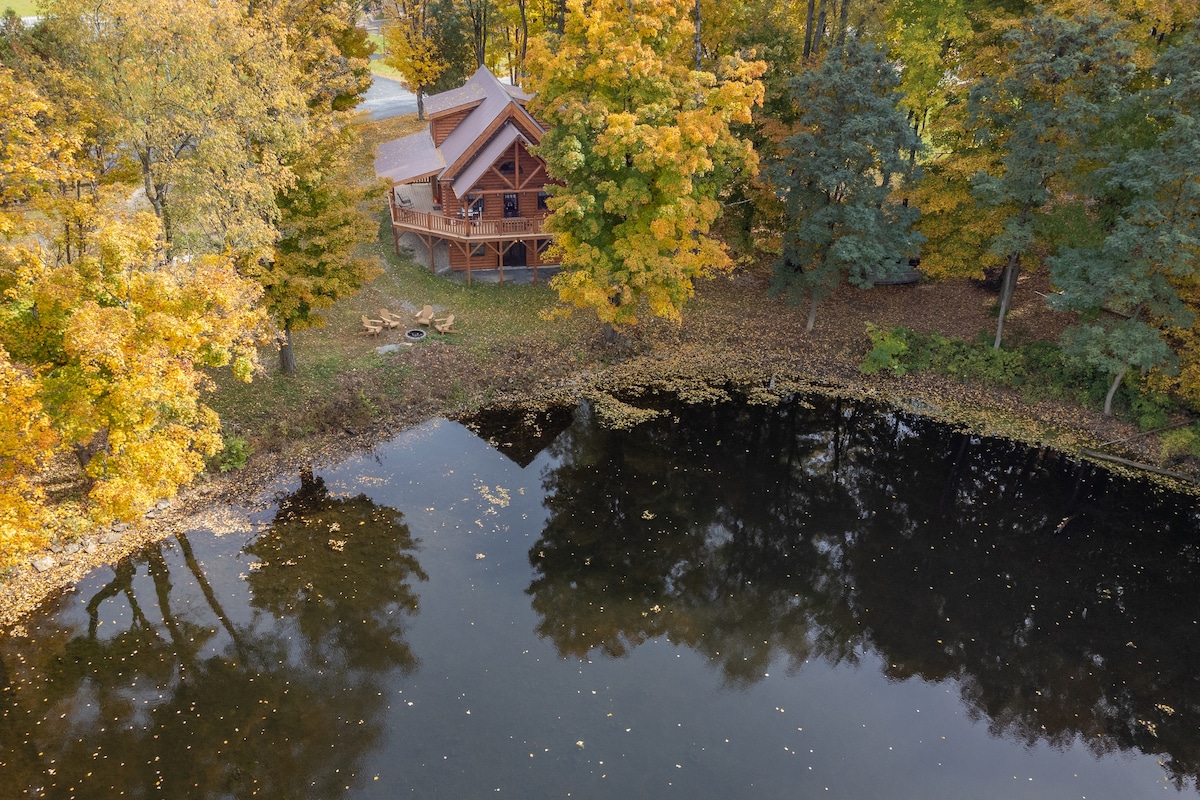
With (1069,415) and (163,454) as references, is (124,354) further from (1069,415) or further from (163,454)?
(1069,415)

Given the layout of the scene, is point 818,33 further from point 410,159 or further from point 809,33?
point 410,159

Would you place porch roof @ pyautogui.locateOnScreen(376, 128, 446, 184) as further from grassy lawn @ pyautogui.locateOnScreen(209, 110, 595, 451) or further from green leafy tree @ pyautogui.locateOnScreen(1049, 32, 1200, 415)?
green leafy tree @ pyautogui.locateOnScreen(1049, 32, 1200, 415)

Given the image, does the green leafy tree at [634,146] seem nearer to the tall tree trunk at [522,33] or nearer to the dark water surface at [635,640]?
the dark water surface at [635,640]

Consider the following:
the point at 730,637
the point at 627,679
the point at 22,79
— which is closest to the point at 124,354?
the point at 22,79

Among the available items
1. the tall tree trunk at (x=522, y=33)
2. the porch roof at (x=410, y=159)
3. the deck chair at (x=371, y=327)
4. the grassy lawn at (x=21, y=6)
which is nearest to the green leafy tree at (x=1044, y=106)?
the deck chair at (x=371, y=327)

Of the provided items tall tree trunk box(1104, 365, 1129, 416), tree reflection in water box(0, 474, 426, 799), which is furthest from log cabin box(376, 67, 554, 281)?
tall tree trunk box(1104, 365, 1129, 416)

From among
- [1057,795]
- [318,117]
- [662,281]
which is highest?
[318,117]

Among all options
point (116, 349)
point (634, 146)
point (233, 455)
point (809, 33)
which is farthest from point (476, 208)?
point (116, 349)
